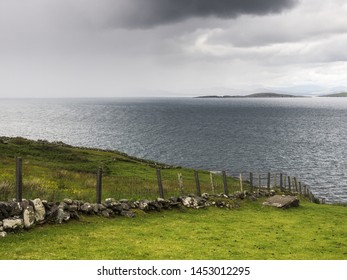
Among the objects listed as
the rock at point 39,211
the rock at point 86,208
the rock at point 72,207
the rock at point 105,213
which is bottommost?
the rock at point 105,213

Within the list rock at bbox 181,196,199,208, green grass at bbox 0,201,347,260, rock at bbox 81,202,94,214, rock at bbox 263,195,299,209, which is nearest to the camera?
green grass at bbox 0,201,347,260

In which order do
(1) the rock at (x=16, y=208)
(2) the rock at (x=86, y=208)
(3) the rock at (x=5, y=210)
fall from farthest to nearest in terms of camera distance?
1. (2) the rock at (x=86, y=208)
2. (1) the rock at (x=16, y=208)
3. (3) the rock at (x=5, y=210)

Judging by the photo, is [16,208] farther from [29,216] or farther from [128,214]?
[128,214]

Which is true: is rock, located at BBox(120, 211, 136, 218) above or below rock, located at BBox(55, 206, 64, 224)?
below

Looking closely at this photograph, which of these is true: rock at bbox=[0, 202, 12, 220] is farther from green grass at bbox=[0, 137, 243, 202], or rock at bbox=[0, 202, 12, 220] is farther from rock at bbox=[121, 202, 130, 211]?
rock at bbox=[121, 202, 130, 211]

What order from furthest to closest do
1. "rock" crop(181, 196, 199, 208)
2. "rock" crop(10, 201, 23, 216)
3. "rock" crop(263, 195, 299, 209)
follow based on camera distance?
"rock" crop(263, 195, 299, 209)
"rock" crop(181, 196, 199, 208)
"rock" crop(10, 201, 23, 216)

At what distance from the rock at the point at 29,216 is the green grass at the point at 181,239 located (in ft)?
1.77

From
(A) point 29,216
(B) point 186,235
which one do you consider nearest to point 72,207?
(A) point 29,216

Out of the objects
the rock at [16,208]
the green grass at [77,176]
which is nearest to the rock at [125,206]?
the green grass at [77,176]

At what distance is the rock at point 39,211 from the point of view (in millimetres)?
19000

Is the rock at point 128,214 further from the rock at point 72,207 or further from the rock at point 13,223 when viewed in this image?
the rock at point 13,223

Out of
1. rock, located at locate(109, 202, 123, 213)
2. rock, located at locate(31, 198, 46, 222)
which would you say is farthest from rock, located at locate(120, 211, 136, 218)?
rock, located at locate(31, 198, 46, 222)

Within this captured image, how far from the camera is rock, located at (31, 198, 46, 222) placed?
19.0 metres
